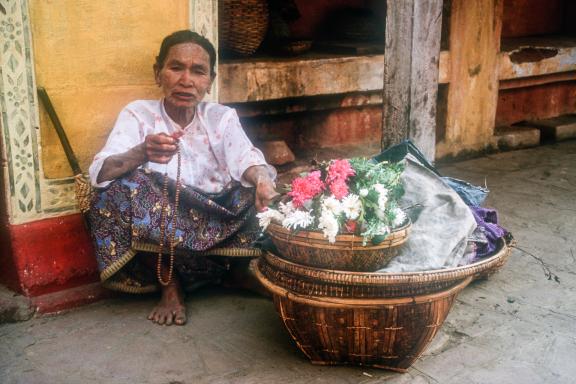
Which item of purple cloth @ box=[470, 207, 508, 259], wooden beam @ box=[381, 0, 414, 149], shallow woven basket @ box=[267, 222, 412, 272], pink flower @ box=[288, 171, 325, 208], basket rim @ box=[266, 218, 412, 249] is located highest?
wooden beam @ box=[381, 0, 414, 149]

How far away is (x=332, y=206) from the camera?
2.82 metres

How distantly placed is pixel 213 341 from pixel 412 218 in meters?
1.04

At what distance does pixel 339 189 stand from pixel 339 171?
0.27 feet

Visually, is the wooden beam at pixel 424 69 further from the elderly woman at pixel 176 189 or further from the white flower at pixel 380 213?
the white flower at pixel 380 213

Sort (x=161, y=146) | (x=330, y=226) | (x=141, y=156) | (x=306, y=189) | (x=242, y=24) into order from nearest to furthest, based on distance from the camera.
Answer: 1. (x=330, y=226)
2. (x=306, y=189)
3. (x=161, y=146)
4. (x=141, y=156)
5. (x=242, y=24)

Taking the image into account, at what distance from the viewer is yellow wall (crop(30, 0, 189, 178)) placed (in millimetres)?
3533

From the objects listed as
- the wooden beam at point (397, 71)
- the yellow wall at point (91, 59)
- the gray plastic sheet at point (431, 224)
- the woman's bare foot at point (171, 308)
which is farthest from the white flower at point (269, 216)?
the wooden beam at point (397, 71)

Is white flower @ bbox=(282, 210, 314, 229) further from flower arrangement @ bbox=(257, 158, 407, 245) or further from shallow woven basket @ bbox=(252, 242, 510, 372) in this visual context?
shallow woven basket @ bbox=(252, 242, 510, 372)

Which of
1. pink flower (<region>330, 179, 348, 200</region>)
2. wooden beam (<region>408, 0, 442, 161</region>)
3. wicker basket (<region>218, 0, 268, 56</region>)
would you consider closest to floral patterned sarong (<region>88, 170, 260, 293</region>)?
pink flower (<region>330, 179, 348, 200</region>)

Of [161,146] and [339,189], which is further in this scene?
[161,146]

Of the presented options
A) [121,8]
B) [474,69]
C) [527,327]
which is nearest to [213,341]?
[527,327]

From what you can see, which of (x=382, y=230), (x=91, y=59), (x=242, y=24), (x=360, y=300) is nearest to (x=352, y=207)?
(x=382, y=230)

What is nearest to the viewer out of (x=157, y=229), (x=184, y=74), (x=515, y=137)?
(x=157, y=229)

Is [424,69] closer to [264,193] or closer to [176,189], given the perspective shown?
[264,193]
